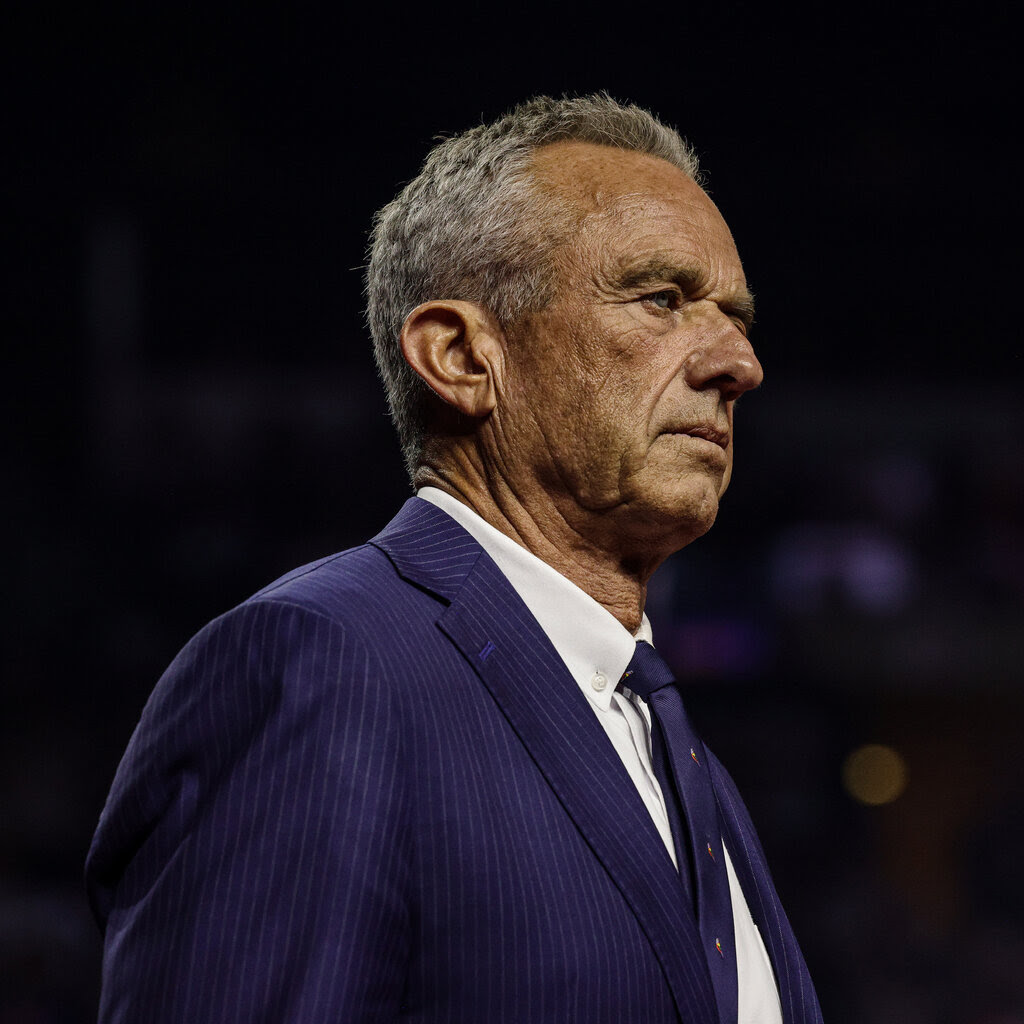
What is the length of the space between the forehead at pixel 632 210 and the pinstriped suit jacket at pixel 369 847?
37 centimetres

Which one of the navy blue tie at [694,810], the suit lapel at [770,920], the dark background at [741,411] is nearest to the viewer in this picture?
the navy blue tie at [694,810]

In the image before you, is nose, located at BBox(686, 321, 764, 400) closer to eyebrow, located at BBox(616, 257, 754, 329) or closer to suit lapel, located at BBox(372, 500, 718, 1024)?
eyebrow, located at BBox(616, 257, 754, 329)

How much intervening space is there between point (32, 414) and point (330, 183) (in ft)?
3.82

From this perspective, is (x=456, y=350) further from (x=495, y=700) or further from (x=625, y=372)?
(x=495, y=700)

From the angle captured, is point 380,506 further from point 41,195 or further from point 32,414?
point 41,195

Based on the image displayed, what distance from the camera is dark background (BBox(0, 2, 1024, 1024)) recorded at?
328cm

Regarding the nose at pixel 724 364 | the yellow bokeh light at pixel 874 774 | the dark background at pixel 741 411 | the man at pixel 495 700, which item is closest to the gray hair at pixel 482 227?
the man at pixel 495 700

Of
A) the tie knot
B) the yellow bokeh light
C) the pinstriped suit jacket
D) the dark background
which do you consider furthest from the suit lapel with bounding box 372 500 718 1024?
the yellow bokeh light

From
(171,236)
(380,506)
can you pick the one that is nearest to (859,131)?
(380,506)

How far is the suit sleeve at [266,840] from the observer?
2.27 feet

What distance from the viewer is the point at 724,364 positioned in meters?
1.00

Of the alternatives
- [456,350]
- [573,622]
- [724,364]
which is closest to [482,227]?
[456,350]

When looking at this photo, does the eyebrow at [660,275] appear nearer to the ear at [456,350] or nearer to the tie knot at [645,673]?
→ the ear at [456,350]

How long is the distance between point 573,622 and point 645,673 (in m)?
0.08
